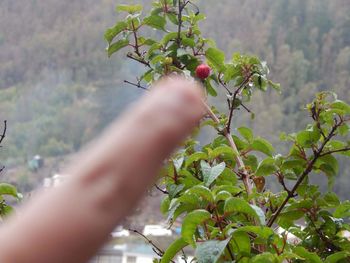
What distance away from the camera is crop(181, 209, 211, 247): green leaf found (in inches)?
21.2

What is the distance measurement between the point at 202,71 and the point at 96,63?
2841mm

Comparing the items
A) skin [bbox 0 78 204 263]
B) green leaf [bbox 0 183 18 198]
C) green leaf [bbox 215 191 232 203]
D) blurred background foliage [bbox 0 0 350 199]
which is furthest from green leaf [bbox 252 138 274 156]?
skin [bbox 0 78 204 263]

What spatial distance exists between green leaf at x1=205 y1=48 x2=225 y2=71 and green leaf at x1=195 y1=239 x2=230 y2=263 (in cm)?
41

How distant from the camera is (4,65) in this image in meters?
2.88

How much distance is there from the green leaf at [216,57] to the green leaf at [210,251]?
0.41 meters

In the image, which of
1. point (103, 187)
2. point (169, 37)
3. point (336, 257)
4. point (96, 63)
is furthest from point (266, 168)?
point (96, 63)

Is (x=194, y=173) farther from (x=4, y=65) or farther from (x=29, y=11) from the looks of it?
(x=29, y=11)

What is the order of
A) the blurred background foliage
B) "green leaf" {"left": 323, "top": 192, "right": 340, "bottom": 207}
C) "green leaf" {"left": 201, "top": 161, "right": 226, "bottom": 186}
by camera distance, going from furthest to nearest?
the blurred background foliage < "green leaf" {"left": 323, "top": 192, "right": 340, "bottom": 207} < "green leaf" {"left": 201, "top": 161, "right": 226, "bottom": 186}

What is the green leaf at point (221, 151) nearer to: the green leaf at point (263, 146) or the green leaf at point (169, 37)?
the green leaf at point (263, 146)

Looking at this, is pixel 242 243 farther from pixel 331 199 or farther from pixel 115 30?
pixel 115 30

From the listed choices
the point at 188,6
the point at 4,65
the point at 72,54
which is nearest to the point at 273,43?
the point at 72,54

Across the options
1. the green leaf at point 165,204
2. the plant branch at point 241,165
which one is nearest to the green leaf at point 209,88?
the plant branch at point 241,165

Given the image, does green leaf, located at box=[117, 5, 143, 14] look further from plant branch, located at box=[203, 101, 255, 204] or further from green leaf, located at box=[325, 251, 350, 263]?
green leaf, located at box=[325, 251, 350, 263]

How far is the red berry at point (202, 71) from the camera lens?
0.83 metres
